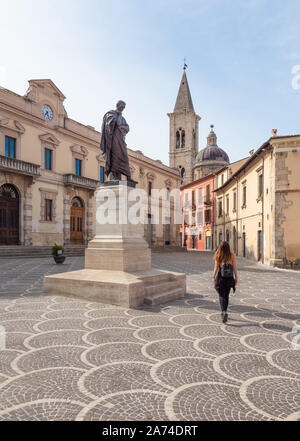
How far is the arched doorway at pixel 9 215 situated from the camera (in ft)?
68.7

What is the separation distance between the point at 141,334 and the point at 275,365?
1893 mm

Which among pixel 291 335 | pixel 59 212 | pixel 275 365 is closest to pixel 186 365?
pixel 275 365

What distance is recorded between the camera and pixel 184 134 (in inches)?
2339

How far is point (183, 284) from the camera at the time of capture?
7738mm

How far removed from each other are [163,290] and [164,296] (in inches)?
17.0

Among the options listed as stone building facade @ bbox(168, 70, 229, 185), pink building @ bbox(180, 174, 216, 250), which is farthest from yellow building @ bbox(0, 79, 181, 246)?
stone building facade @ bbox(168, 70, 229, 185)

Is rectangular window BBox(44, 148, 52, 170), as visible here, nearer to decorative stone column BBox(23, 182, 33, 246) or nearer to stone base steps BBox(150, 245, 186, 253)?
decorative stone column BBox(23, 182, 33, 246)

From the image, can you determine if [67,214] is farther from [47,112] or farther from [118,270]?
[118,270]

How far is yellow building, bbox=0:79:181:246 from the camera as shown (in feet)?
69.7

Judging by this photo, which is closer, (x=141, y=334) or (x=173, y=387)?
(x=173, y=387)

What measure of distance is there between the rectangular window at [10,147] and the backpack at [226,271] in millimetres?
20686

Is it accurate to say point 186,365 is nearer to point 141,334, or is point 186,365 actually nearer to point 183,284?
point 141,334

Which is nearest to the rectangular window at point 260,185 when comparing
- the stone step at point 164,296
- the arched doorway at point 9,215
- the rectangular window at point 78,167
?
the stone step at point 164,296
